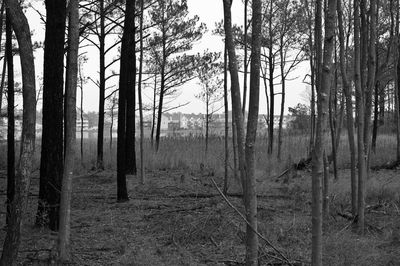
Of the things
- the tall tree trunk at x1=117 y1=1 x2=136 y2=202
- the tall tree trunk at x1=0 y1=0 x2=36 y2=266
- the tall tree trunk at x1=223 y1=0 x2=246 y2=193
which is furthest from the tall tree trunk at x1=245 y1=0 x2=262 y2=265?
the tall tree trunk at x1=117 y1=1 x2=136 y2=202

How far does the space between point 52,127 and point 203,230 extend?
239 centimetres

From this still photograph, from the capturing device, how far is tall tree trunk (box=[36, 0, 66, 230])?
5.94 metres

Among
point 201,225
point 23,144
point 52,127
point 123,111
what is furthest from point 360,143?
point 123,111

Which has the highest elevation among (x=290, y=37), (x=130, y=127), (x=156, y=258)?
(x=290, y=37)

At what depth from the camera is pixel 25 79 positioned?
13.4 feet

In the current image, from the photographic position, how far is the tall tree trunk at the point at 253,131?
3322 mm

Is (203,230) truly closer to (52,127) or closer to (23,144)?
(52,127)

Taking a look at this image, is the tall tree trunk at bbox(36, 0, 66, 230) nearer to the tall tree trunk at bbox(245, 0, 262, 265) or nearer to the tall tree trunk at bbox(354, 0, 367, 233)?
the tall tree trunk at bbox(245, 0, 262, 265)

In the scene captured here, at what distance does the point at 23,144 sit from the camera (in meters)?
4.00

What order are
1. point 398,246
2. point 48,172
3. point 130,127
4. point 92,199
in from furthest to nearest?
point 130,127 → point 92,199 → point 48,172 → point 398,246

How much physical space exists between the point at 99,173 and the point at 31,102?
927 centimetres

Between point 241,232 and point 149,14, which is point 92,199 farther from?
point 149,14

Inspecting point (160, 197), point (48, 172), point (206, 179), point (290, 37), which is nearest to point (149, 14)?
point (290, 37)

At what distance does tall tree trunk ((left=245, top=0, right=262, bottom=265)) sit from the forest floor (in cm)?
100
